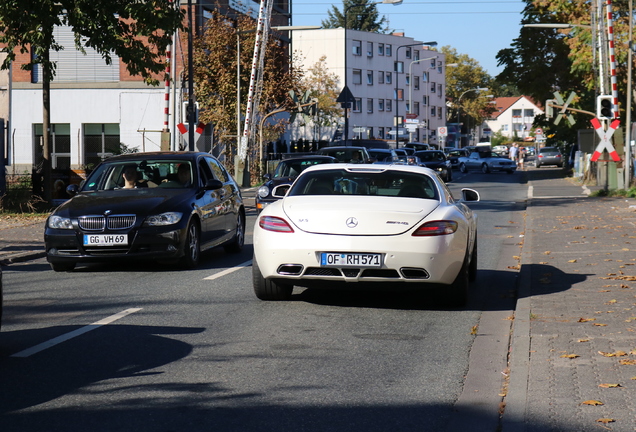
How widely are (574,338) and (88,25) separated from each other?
53.9ft

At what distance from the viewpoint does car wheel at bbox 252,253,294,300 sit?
957cm

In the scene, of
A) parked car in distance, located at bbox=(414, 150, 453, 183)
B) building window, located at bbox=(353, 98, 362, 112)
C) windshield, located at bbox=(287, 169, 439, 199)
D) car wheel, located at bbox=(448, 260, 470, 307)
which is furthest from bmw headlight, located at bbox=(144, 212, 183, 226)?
building window, located at bbox=(353, 98, 362, 112)

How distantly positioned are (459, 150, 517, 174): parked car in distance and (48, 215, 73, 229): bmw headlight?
5330 cm

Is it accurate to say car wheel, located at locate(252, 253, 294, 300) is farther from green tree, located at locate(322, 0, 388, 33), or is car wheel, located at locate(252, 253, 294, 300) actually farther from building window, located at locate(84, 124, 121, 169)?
green tree, located at locate(322, 0, 388, 33)

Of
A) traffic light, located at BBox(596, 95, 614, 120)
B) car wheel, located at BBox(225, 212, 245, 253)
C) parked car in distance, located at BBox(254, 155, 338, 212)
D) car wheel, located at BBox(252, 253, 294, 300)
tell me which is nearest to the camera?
car wheel, located at BBox(252, 253, 294, 300)

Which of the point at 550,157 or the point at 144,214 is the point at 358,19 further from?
the point at 144,214

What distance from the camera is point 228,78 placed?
1879 inches

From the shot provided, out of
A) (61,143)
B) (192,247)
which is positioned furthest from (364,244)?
(61,143)

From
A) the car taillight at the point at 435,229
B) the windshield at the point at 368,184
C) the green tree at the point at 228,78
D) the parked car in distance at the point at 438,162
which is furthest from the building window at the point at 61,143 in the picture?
the car taillight at the point at 435,229

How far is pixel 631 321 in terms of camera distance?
8.16 meters

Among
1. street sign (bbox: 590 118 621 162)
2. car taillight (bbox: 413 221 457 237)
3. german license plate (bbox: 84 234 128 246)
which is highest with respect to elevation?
Answer: street sign (bbox: 590 118 621 162)

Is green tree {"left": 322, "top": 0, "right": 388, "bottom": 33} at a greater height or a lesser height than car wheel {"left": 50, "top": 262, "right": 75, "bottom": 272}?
greater

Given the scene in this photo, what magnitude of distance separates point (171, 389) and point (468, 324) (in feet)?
11.4

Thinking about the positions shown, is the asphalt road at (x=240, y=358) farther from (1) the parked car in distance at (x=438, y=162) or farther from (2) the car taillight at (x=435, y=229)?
(1) the parked car in distance at (x=438, y=162)
